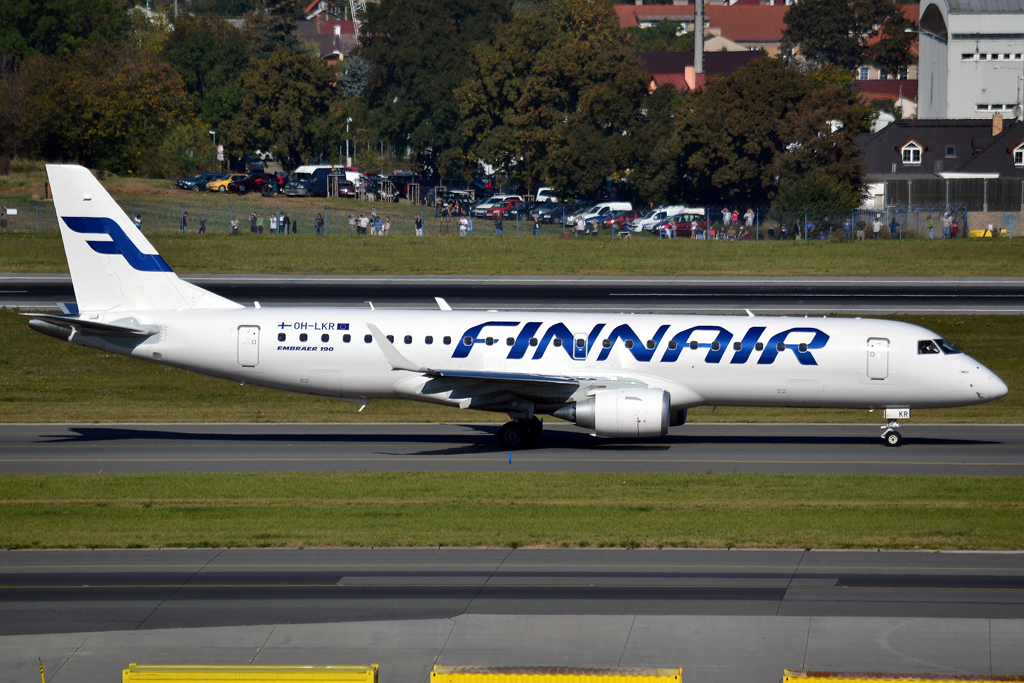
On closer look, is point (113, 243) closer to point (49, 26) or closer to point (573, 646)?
point (573, 646)

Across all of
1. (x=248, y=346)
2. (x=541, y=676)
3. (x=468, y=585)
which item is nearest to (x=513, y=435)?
(x=248, y=346)

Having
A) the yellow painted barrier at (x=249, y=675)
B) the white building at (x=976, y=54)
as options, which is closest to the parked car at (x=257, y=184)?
the white building at (x=976, y=54)

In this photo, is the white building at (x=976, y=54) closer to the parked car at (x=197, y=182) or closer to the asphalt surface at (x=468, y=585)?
the parked car at (x=197, y=182)

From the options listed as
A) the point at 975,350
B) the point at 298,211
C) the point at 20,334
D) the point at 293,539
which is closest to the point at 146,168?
the point at 298,211

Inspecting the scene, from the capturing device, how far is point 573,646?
16062mm

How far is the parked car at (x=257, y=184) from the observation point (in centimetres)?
10406

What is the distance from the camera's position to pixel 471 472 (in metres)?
28.1

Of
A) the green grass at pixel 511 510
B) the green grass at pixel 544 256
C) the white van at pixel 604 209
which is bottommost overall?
the green grass at pixel 511 510

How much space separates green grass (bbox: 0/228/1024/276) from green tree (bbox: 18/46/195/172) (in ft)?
104

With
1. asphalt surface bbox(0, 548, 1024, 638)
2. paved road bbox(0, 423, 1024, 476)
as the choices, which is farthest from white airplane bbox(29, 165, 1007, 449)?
asphalt surface bbox(0, 548, 1024, 638)

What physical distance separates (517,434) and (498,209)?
6343 centimetres

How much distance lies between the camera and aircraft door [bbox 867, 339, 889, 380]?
30594 millimetres

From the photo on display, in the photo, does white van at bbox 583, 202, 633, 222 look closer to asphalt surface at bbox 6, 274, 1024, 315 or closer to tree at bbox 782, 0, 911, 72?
asphalt surface at bbox 6, 274, 1024, 315

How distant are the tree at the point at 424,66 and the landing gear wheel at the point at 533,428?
87249 millimetres
